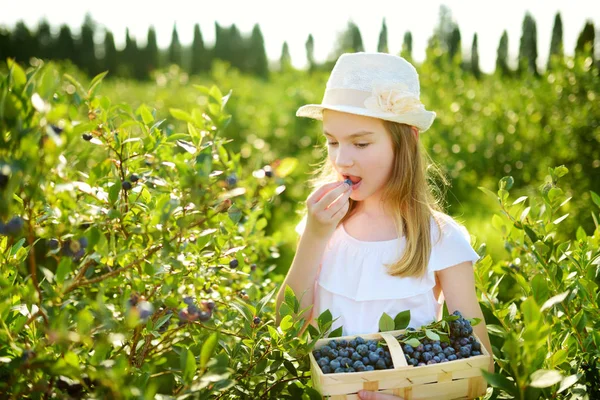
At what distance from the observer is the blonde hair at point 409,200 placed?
6.30 ft

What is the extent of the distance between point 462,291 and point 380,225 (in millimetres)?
408

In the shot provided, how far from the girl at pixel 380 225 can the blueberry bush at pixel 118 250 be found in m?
0.37

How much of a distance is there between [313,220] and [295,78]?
982cm

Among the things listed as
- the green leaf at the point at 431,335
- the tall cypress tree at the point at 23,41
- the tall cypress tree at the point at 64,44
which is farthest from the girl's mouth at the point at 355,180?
the tall cypress tree at the point at 64,44

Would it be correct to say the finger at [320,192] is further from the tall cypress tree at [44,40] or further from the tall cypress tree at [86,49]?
the tall cypress tree at [44,40]

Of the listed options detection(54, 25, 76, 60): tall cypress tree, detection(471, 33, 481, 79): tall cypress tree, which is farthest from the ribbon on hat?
detection(54, 25, 76, 60): tall cypress tree

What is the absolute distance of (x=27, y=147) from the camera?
0.96m

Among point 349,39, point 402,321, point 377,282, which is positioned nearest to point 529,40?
point 349,39

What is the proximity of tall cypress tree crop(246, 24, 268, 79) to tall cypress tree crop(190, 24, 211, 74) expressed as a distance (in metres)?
3.41

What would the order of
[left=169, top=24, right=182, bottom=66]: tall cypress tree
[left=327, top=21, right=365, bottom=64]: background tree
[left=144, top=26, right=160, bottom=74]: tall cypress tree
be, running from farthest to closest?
[left=169, top=24, right=182, bottom=66]: tall cypress tree < [left=144, top=26, right=160, bottom=74]: tall cypress tree < [left=327, top=21, right=365, bottom=64]: background tree

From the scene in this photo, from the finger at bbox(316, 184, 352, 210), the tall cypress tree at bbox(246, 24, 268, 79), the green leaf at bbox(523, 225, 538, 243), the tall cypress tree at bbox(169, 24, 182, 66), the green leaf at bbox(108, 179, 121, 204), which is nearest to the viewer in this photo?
the green leaf at bbox(108, 179, 121, 204)

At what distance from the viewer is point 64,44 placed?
4038cm

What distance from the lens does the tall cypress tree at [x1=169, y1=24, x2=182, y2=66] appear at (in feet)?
142

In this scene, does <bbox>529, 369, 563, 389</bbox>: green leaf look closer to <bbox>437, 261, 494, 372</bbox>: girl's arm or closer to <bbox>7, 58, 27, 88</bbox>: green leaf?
<bbox>437, 261, 494, 372</bbox>: girl's arm
